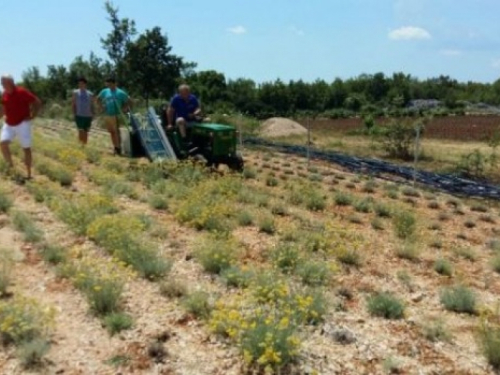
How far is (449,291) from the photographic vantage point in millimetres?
5531

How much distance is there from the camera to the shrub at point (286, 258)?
19.4 ft

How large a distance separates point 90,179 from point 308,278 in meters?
5.57

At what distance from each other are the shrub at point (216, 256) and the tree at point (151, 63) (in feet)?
59.0

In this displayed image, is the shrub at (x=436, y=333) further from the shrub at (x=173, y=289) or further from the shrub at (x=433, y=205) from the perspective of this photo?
the shrub at (x=433, y=205)

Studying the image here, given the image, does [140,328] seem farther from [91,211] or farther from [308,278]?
[91,211]

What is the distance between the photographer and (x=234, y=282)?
551cm

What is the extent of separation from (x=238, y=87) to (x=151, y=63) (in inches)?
1159

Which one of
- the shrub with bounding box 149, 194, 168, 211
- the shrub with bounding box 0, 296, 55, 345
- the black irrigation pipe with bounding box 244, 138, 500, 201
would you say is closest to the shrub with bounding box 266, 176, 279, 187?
the shrub with bounding box 149, 194, 168, 211

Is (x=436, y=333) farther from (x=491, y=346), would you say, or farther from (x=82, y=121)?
(x=82, y=121)

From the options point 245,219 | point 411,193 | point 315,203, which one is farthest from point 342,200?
point 245,219

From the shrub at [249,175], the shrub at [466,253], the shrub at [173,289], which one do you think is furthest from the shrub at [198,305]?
the shrub at [249,175]

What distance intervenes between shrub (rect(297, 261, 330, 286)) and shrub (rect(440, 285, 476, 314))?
3.40 ft

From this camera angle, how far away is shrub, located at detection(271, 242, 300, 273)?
233 inches

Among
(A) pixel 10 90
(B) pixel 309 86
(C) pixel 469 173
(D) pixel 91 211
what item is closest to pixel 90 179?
(A) pixel 10 90
